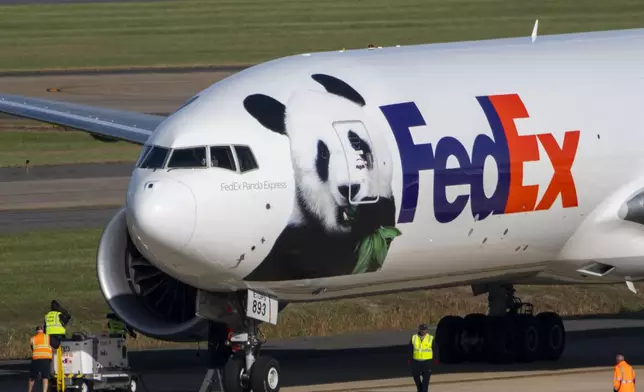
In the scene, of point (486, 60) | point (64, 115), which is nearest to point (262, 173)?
point (486, 60)

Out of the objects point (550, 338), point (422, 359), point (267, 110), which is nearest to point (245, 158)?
point (267, 110)

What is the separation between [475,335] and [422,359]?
601cm

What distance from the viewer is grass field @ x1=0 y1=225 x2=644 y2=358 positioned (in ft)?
141

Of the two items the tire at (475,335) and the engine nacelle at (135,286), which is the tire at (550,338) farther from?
the engine nacelle at (135,286)

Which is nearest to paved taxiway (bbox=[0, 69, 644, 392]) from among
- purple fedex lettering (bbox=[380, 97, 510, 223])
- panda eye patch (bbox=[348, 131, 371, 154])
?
purple fedex lettering (bbox=[380, 97, 510, 223])

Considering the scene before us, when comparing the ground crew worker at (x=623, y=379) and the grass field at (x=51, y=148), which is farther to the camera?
the grass field at (x=51, y=148)

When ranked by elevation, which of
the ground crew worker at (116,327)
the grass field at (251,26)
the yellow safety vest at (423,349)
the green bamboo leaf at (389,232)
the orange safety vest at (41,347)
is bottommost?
the yellow safety vest at (423,349)

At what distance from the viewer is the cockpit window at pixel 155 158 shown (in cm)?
2711

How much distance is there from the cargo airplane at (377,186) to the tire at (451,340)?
62.6 inches

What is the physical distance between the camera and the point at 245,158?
Result: 27156mm

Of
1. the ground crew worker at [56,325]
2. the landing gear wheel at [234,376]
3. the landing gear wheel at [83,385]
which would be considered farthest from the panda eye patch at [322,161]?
the ground crew worker at [56,325]

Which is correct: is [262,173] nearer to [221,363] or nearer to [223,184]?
[223,184]

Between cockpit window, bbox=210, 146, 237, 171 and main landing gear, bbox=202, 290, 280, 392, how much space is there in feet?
7.95

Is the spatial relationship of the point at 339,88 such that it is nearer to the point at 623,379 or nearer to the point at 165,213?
the point at 165,213
